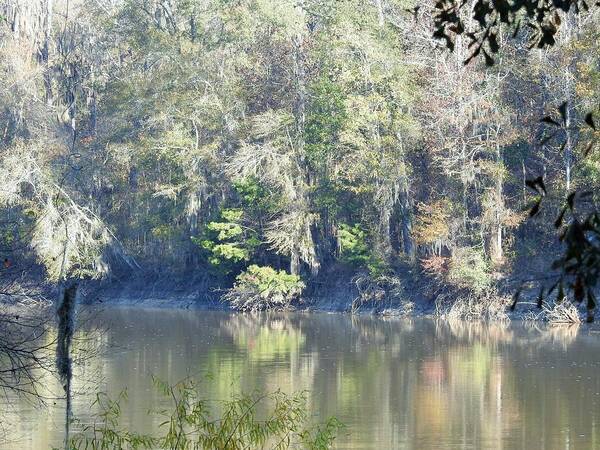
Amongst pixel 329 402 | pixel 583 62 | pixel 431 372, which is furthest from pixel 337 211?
pixel 329 402

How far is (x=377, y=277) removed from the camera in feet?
119

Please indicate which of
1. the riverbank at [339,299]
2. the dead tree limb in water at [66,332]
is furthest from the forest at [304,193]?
the dead tree limb in water at [66,332]

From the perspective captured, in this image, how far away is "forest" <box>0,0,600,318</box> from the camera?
3391cm

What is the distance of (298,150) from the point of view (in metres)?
38.4

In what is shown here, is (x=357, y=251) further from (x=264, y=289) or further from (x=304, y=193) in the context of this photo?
(x=264, y=289)

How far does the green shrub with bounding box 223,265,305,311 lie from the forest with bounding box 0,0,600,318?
0.08 metres

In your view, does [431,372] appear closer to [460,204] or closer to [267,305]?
[460,204]

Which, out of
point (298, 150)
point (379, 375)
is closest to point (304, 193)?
point (298, 150)

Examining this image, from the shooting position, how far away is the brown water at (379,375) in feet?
56.6

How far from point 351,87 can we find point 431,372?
14468 mm

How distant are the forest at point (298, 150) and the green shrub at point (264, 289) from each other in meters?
0.08

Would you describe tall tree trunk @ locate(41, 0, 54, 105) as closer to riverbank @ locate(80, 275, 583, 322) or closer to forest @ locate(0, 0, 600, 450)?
forest @ locate(0, 0, 600, 450)

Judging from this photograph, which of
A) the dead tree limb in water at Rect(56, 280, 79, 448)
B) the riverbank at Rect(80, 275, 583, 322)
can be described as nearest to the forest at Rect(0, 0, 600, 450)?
the riverbank at Rect(80, 275, 583, 322)

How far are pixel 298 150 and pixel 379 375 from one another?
51.3ft
